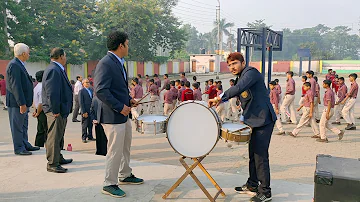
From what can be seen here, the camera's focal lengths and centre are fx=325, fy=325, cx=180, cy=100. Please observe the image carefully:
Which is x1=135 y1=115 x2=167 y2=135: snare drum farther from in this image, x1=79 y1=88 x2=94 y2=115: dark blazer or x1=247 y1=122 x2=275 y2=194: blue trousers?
x1=79 y1=88 x2=94 y2=115: dark blazer

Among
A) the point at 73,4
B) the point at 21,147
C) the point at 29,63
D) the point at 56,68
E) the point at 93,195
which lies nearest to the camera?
the point at 93,195

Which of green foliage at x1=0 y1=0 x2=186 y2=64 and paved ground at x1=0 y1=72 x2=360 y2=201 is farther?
green foliage at x1=0 y1=0 x2=186 y2=64

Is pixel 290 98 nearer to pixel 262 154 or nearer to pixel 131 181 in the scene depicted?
pixel 262 154

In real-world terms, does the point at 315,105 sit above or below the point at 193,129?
below

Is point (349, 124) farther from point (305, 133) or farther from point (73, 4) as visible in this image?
point (73, 4)

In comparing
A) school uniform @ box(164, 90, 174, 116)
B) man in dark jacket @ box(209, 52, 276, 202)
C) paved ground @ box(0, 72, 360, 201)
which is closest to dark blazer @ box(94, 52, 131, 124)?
paved ground @ box(0, 72, 360, 201)

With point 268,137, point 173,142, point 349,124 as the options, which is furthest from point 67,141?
point 349,124

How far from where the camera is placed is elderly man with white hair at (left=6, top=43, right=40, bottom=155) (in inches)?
193

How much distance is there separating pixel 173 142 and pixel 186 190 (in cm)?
76

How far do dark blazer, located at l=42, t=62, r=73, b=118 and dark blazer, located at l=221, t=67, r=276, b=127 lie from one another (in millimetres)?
2289

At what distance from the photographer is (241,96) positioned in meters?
3.62

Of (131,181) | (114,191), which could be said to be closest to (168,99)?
(131,181)

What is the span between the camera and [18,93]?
4.86 meters

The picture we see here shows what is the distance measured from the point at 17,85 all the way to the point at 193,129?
10.0 feet
